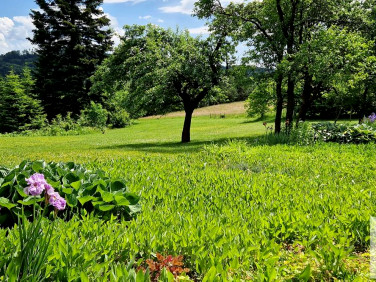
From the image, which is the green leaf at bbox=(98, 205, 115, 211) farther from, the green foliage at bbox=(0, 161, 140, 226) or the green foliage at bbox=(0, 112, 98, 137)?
the green foliage at bbox=(0, 112, 98, 137)

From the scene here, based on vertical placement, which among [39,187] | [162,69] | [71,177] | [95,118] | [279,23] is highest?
[279,23]

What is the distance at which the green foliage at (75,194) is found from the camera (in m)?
3.56

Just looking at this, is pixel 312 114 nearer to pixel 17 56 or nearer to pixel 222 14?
pixel 222 14

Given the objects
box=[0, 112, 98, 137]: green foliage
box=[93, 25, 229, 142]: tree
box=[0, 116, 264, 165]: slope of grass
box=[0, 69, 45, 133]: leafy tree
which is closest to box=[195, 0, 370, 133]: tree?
box=[93, 25, 229, 142]: tree

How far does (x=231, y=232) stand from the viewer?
3.13 meters

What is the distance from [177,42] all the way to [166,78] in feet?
11.5

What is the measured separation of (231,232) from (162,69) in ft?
41.3

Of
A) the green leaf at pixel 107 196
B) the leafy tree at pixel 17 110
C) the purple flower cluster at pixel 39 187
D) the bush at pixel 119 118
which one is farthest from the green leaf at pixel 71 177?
the bush at pixel 119 118

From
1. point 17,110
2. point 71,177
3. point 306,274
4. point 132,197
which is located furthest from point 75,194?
point 17,110

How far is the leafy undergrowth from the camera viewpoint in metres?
2.48

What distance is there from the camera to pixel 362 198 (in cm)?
436

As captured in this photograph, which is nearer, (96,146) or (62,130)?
(96,146)

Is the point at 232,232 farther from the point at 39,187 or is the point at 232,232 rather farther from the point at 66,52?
the point at 66,52

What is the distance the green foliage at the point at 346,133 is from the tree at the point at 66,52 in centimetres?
3151
